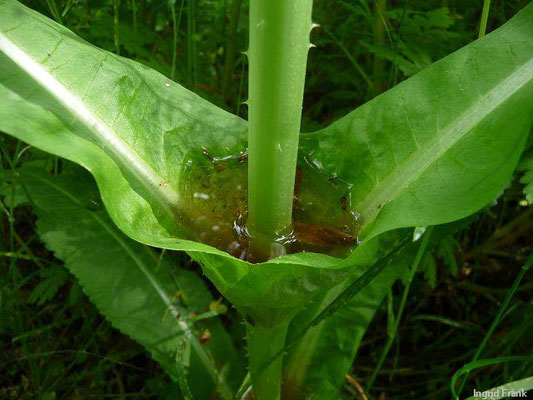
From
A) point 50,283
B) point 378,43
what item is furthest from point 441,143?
point 50,283

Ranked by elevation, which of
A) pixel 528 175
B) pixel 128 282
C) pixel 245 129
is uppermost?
pixel 245 129

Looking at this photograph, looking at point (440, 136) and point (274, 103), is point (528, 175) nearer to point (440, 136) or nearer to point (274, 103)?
point (440, 136)

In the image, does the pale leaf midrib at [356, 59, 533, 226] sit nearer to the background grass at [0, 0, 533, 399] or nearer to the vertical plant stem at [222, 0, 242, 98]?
the background grass at [0, 0, 533, 399]

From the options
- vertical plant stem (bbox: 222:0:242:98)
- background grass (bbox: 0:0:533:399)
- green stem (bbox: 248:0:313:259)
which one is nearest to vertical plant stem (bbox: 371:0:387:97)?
background grass (bbox: 0:0:533:399)

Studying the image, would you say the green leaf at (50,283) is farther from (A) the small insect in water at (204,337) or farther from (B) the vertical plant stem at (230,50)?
(B) the vertical plant stem at (230,50)

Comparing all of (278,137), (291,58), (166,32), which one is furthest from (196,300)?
(166,32)

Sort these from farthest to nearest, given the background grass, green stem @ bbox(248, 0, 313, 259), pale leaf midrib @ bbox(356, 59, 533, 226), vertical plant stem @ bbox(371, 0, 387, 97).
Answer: vertical plant stem @ bbox(371, 0, 387, 97) → the background grass → pale leaf midrib @ bbox(356, 59, 533, 226) → green stem @ bbox(248, 0, 313, 259)
